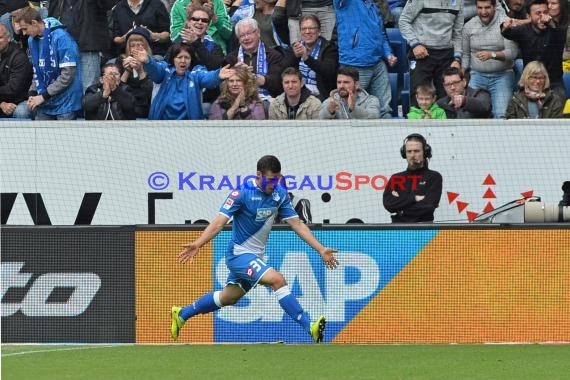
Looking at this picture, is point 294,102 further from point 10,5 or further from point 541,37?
point 10,5

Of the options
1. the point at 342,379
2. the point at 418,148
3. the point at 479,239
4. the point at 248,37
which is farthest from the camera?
the point at 248,37

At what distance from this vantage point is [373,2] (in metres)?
16.1

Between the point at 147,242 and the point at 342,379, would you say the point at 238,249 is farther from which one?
the point at 342,379

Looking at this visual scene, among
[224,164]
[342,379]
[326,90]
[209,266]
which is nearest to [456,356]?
[342,379]

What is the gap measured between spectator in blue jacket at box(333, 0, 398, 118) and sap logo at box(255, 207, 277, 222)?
423 centimetres

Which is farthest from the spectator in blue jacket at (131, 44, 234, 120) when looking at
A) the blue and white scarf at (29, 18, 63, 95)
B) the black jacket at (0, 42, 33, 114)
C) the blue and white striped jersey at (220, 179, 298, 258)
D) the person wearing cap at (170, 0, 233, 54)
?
the blue and white striped jersey at (220, 179, 298, 258)

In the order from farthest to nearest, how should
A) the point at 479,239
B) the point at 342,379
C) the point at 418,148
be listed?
1. the point at 418,148
2. the point at 479,239
3. the point at 342,379

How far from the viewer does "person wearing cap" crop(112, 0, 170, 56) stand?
16391 mm

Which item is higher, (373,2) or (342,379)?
(373,2)

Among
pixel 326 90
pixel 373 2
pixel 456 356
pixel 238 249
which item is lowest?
pixel 456 356

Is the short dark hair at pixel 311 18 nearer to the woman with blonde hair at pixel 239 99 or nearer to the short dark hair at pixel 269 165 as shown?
the woman with blonde hair at pixel 239 99

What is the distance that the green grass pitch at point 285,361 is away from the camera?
32.4 ft

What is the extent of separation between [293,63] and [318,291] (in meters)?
3.73

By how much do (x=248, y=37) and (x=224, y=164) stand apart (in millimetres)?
1930
